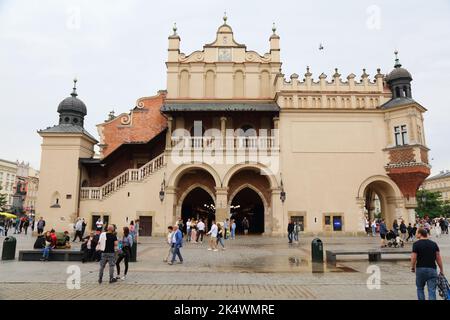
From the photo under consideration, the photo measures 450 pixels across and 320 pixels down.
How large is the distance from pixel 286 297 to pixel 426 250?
3.16 meters

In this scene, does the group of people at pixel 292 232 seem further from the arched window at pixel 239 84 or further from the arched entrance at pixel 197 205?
the arched window at pixel 239 84

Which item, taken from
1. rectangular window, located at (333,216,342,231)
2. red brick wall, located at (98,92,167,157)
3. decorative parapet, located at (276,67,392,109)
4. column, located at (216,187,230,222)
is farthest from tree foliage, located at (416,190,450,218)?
red brick wall, located at (98,92,167,157)

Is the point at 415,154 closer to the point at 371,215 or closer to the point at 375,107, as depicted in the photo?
the point at 375,107

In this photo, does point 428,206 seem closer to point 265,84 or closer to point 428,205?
point 428,205

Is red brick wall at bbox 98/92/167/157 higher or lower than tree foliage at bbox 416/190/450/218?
higher

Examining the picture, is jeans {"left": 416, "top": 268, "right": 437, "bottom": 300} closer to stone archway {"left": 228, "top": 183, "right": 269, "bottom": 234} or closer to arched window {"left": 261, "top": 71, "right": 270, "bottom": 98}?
arched window {"left": 261, "top": 71, "right": 270, "bottom": 98}

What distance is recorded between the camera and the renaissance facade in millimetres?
25000

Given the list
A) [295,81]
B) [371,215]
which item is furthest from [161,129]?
[371,215]

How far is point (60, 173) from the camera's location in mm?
26344

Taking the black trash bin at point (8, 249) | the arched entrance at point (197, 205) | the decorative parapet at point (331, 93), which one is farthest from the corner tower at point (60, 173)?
the decorative parapet at point (331, 93)

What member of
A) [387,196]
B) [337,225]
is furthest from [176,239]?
Answer: [387,196]

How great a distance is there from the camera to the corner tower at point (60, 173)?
2555 centimetres

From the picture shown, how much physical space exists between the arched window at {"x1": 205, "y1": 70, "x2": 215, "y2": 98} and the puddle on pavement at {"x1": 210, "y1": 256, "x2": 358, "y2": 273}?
18052 mm

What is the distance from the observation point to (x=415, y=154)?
24.2 metres
